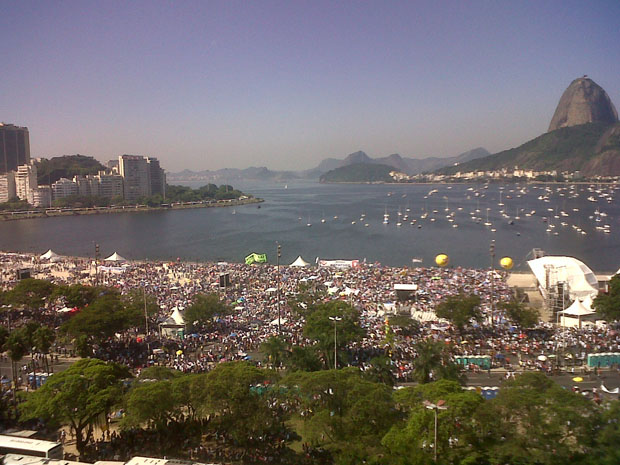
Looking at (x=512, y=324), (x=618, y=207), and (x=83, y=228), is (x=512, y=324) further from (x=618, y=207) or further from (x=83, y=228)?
(x=618, y=207)

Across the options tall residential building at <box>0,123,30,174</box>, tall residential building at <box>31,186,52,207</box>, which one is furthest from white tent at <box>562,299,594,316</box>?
tall residential building at <box>0,123,30,174</box>

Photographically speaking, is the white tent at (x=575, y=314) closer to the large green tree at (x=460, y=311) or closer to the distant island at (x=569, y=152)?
the large green tree at (x=460, y=311)

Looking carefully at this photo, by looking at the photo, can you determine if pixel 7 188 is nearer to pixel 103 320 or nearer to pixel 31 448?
pixel 103 320

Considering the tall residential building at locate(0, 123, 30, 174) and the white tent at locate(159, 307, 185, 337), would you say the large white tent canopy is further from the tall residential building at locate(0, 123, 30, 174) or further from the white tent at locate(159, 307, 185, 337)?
the tall residential building at locate(0, 123, 30, 174)

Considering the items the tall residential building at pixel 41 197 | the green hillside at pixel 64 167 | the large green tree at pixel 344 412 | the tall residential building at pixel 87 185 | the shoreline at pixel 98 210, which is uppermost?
the green hillside at pixel 64 167

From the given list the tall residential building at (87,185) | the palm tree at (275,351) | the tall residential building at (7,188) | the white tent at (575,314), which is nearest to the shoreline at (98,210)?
the tall residential building at (87,185)

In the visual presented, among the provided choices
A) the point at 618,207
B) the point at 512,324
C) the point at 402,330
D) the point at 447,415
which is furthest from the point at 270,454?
the point at 618,207
